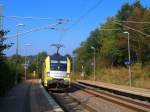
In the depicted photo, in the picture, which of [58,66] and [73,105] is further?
[58,66]

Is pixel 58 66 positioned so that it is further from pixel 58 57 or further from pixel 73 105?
pixel 73 105

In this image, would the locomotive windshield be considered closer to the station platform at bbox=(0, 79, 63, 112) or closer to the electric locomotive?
the electric locomotive

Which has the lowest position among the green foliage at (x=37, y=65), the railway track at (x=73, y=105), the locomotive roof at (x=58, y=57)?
the railway track at (x=73, y=105)

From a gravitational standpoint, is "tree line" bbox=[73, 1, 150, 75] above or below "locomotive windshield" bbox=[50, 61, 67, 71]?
above

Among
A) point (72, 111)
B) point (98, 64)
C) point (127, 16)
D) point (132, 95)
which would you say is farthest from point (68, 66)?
point (98, 64)

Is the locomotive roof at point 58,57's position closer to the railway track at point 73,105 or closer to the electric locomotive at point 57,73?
the electric locomotive at point 57,73

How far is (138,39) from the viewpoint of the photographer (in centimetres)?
8525

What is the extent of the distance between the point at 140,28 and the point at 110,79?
10170 millimetres

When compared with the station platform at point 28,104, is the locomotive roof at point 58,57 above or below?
above

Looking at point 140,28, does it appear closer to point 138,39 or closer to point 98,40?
point 138,39

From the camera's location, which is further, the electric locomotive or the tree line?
the tree line

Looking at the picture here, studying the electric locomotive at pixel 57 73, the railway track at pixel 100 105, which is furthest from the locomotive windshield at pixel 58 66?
the railway track at pixel 100 105

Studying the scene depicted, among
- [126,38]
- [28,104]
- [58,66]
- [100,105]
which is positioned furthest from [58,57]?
[126,38]

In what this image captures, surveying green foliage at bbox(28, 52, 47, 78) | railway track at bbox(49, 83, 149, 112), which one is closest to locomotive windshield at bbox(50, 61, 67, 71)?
railway track at bbox(49, 83, 149, 112)
